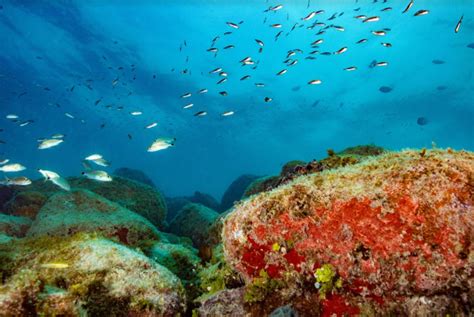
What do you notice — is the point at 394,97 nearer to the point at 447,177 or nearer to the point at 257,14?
the point at 257,14

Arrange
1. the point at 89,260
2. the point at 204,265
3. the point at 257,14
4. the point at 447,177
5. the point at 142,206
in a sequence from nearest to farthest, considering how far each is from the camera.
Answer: the point at 447,177, the point at 89,260, the point at 204,265, the point at 142,206, the point at 257,14

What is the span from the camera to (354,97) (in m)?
65.1

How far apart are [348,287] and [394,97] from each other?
2748 inches


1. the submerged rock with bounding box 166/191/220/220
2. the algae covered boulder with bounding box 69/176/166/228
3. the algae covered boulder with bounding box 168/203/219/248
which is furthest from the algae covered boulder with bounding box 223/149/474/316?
the submerged rock with bounding box 166/191/220/220

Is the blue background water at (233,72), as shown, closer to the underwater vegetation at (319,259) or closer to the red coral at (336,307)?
the underwater vegetation at (319,259)

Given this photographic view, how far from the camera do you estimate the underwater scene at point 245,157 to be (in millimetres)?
3203

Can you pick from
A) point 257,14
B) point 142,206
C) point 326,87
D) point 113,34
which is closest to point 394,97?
point 326,87

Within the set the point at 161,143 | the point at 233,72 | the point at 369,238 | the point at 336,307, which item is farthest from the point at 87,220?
the point at 233,72

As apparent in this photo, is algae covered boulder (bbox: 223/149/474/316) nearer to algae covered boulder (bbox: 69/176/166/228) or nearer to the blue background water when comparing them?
algae covered boulder (bbox: 69/176/166/228)

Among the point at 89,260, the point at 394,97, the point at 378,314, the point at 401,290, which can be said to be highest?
the point at 394,97

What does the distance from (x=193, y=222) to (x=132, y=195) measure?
3.31 meters

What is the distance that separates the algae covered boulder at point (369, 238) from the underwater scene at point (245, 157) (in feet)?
0.05

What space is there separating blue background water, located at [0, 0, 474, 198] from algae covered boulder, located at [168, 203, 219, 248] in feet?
92.0

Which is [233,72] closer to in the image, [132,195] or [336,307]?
[132,195]
